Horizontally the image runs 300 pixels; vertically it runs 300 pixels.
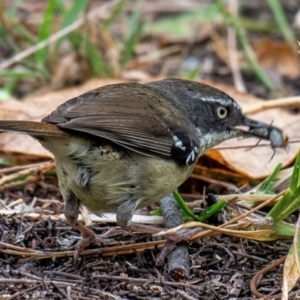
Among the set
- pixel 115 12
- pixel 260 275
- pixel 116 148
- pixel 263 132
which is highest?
pixel 115 12

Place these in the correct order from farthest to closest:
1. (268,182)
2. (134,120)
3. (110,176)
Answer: (268,182), (134,120), (110,176)

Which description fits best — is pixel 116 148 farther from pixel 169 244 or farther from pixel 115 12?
pixel 115 12

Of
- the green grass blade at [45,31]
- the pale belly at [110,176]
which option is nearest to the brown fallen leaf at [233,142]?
the green grass blade at [45,31]

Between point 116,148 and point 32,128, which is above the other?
point 32,128

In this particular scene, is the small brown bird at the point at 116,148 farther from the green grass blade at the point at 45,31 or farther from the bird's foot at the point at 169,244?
the green grass blade at the point at 45,31

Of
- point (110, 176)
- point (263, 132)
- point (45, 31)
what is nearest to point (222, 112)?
point (263, 132)

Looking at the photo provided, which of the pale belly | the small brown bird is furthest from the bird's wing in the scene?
the pale belly
